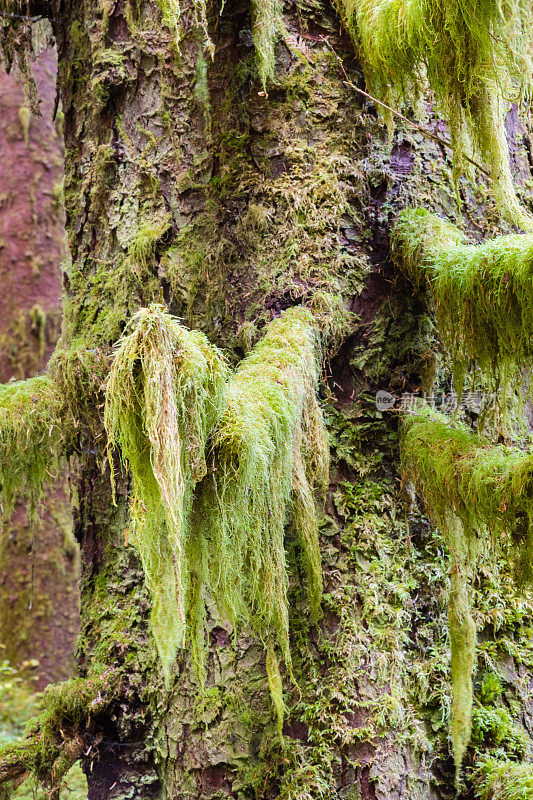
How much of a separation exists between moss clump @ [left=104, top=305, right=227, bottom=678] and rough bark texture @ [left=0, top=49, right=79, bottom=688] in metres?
5.56

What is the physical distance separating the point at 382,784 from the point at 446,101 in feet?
7.80

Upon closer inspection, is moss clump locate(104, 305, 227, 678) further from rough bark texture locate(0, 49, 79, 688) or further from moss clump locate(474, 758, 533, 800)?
rough bark texture locate(0, 49, 79, 688)

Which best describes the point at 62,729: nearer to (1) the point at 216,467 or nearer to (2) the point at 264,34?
(1) the point at 216,467

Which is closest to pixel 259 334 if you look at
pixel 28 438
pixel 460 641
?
pixel 28 438

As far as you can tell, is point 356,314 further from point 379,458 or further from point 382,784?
point 382,784

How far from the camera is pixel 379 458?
8.87 feet

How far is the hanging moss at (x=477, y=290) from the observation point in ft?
6.82

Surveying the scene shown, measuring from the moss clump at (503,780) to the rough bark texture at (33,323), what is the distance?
5580mm

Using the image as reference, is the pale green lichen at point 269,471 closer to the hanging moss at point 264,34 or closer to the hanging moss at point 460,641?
the hanging moss at point 460,641

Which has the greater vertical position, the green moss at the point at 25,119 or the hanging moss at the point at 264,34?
the green moss at the point at 25,119

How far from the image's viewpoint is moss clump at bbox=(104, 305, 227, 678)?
1.72 m

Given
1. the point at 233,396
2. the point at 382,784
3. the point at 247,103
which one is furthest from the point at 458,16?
the point at 382,784

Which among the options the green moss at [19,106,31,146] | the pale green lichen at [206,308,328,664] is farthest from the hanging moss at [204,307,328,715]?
the green moss at [19,106,31,146]

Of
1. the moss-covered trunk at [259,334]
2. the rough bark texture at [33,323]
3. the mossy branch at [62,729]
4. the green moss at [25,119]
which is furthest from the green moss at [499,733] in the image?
the green moss at [25,119]
